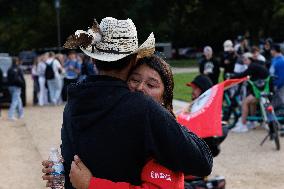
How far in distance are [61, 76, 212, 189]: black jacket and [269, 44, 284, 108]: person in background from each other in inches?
387

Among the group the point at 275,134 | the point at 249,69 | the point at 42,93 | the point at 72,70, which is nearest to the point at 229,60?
the point at 249,69

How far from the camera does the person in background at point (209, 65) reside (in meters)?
13.6

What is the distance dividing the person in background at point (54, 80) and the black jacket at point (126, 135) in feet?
55.2

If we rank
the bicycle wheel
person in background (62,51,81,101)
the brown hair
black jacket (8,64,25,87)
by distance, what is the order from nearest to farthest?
the brown hair → the bicycle wheel → black jacket (8,64,25,87) → person in background (62,51,81,101)

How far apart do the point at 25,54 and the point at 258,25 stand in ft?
60.1

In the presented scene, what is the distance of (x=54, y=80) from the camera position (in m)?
19.2

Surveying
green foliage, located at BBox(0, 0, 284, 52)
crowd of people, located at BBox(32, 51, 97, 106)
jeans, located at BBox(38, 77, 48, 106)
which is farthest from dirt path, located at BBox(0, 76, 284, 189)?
green foliage, located at BBox(0, 0, 284, 52)

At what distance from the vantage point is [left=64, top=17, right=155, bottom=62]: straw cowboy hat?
8.04 ft

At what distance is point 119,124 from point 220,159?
7.21 meters

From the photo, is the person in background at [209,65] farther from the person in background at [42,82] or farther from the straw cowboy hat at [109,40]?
the straw cowboy hat at [109,40]

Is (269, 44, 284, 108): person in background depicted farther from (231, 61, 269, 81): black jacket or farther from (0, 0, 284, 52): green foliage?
(0, 0, 284, 52): green foliage

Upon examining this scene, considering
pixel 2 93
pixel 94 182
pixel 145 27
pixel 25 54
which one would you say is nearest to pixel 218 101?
pixel 94 182

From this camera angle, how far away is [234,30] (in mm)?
52000

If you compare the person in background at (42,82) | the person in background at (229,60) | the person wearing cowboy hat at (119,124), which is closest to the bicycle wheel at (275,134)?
the person in background at (229,60)
